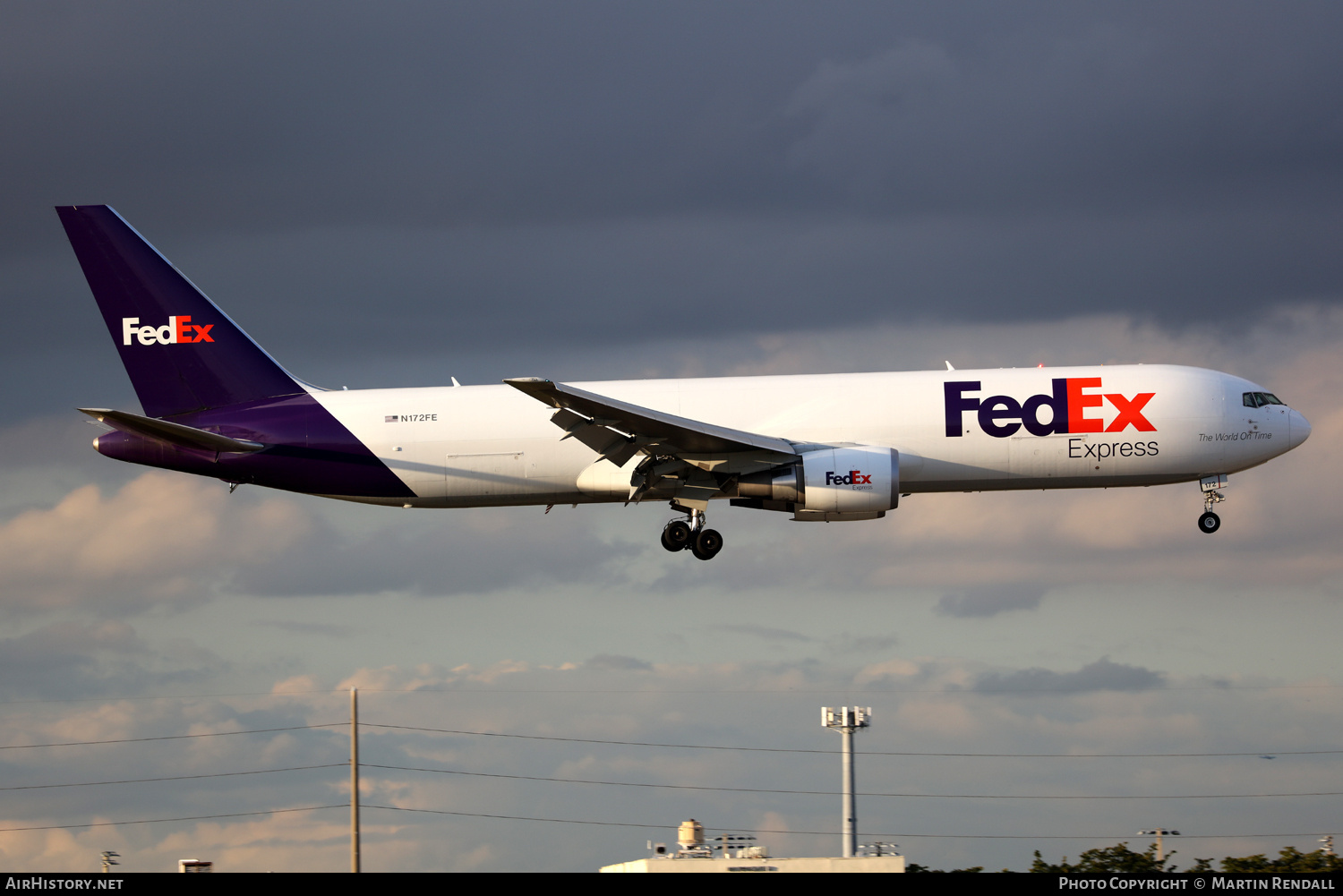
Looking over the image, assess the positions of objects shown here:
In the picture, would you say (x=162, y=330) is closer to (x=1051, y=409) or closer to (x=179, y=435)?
(x=179, y=435)

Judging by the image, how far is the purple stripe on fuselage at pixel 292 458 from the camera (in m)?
46.7

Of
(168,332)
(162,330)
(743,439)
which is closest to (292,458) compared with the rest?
(168,332)

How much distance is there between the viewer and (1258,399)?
46312 millimetres

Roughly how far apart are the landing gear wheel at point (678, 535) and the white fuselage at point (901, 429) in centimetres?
185

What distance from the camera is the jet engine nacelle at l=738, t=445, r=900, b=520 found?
Answer: 43281 mm

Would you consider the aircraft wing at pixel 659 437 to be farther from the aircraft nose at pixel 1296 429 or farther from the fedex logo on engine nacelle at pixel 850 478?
the aircraft nose at pixel 1296 429

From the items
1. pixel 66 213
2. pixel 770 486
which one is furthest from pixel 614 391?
pixel 66 213

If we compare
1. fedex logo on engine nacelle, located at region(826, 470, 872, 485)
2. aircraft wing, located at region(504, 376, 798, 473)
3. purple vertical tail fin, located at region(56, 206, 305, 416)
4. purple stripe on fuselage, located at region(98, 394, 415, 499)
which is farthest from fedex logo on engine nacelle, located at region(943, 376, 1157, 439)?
purple vertical tail fin, located at region(56, 206, 305, 416)

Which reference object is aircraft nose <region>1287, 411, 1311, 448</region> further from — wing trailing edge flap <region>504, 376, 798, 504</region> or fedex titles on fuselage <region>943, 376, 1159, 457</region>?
wing trailing edge flap <region>504, 376, 798, 504</region>

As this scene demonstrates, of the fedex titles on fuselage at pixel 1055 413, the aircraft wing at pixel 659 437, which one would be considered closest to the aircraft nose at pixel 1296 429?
the fedex titles on fuselage at pixel 1055 413

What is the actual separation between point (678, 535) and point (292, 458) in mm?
12060

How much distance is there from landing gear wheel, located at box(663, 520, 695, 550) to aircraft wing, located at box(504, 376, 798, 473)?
2.39 m

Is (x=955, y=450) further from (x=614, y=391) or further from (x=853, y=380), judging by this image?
(x=614, y=391)

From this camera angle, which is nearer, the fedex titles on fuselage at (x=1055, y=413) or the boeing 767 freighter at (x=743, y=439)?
the boeing 767 freighter at (x=743, y=439)
